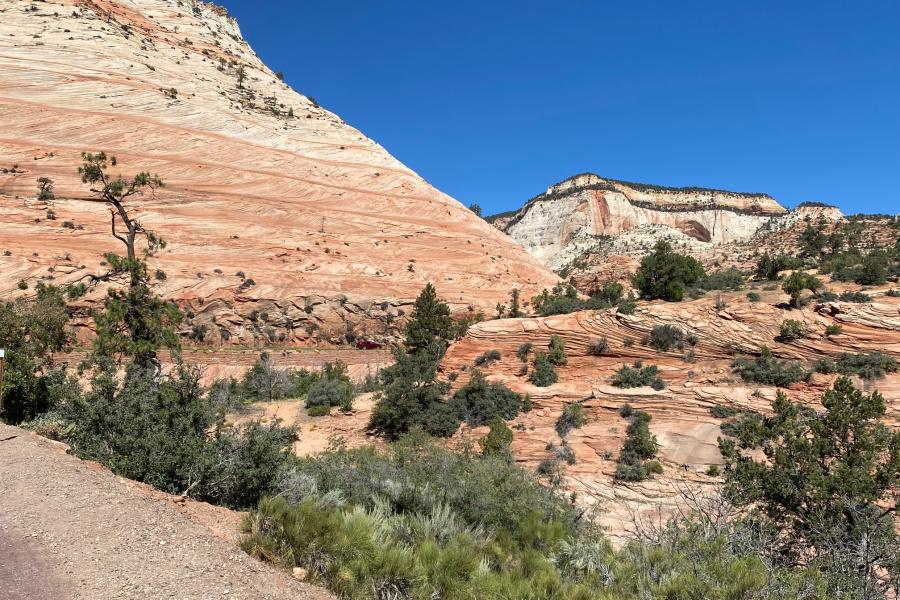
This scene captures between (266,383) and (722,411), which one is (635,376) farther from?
(266,383)

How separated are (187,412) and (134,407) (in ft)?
2.44

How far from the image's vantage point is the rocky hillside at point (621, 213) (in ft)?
287

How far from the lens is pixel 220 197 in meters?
38.7

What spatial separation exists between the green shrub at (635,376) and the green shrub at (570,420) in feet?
5.65

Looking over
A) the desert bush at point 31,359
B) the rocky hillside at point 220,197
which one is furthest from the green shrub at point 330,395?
the rocky hillside at point 220,197

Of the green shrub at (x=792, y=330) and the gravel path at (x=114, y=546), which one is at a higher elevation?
the green shrub at (x=792, y=330)

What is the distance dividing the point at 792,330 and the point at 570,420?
26.2 feet

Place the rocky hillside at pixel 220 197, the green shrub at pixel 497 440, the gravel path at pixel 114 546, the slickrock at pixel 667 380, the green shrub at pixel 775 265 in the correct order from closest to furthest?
1. the gravel path at pixel 114 546
2. the slickrock at pixel 667 380
3. the green shrub at pixel 497 440
4. the green shrub at pixel 775 265
5. the rocky hillside at pixel 220 197

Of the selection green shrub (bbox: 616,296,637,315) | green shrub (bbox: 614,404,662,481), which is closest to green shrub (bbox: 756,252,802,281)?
green shrub (bbox: 616,296,637,315)

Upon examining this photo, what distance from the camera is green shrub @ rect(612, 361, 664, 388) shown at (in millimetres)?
17438

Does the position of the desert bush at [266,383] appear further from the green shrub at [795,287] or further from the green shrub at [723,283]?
the green shrub at [723,283]

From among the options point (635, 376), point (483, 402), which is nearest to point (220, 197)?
point (483, 402)

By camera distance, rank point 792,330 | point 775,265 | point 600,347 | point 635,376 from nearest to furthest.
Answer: point 792,330 → point 635,376 → point 600,347 → point 775,265

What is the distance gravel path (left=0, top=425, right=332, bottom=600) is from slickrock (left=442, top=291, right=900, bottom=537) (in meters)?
9.41
